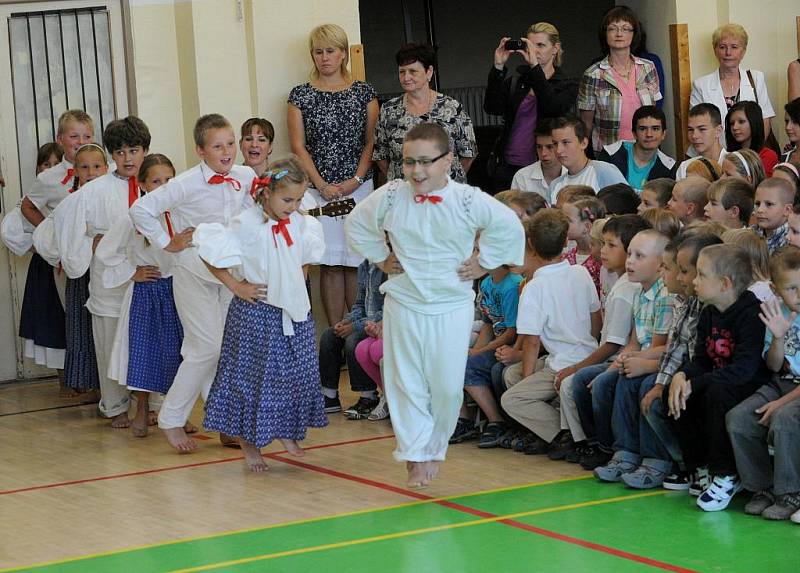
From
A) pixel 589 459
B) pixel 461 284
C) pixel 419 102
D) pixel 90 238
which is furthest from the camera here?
pixel 419 102

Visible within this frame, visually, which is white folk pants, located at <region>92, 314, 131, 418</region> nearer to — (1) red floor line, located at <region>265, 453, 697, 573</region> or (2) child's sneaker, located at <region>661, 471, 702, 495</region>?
(1) red floor line, located at <region>265, 453, 697, 573</region>

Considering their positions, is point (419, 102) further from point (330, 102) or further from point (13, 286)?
point (13, 286)

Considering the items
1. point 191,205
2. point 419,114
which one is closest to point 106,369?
point 191,205

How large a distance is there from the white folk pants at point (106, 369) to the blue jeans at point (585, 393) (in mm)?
2890

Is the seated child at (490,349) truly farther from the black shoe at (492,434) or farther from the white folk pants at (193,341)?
the white folk pants at (193,341)

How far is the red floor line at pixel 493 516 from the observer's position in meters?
4.24

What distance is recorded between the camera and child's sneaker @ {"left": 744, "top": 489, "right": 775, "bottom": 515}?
475 cm

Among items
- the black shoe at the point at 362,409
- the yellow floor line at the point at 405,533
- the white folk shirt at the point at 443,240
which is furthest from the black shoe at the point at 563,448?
Answer: the black shoe at the point at 362,409

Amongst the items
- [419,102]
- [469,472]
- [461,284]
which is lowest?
[469,472]

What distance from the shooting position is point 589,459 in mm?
5676

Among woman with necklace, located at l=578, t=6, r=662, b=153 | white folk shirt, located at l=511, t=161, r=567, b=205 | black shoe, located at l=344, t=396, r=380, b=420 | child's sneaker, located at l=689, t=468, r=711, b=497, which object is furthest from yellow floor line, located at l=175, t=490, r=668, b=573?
woman with necklace, located at l=578, t=6, r=662, b=153

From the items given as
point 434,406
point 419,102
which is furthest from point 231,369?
point 419,102

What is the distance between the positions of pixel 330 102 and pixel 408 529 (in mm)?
4271

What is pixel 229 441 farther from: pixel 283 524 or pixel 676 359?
pixel 676 359
